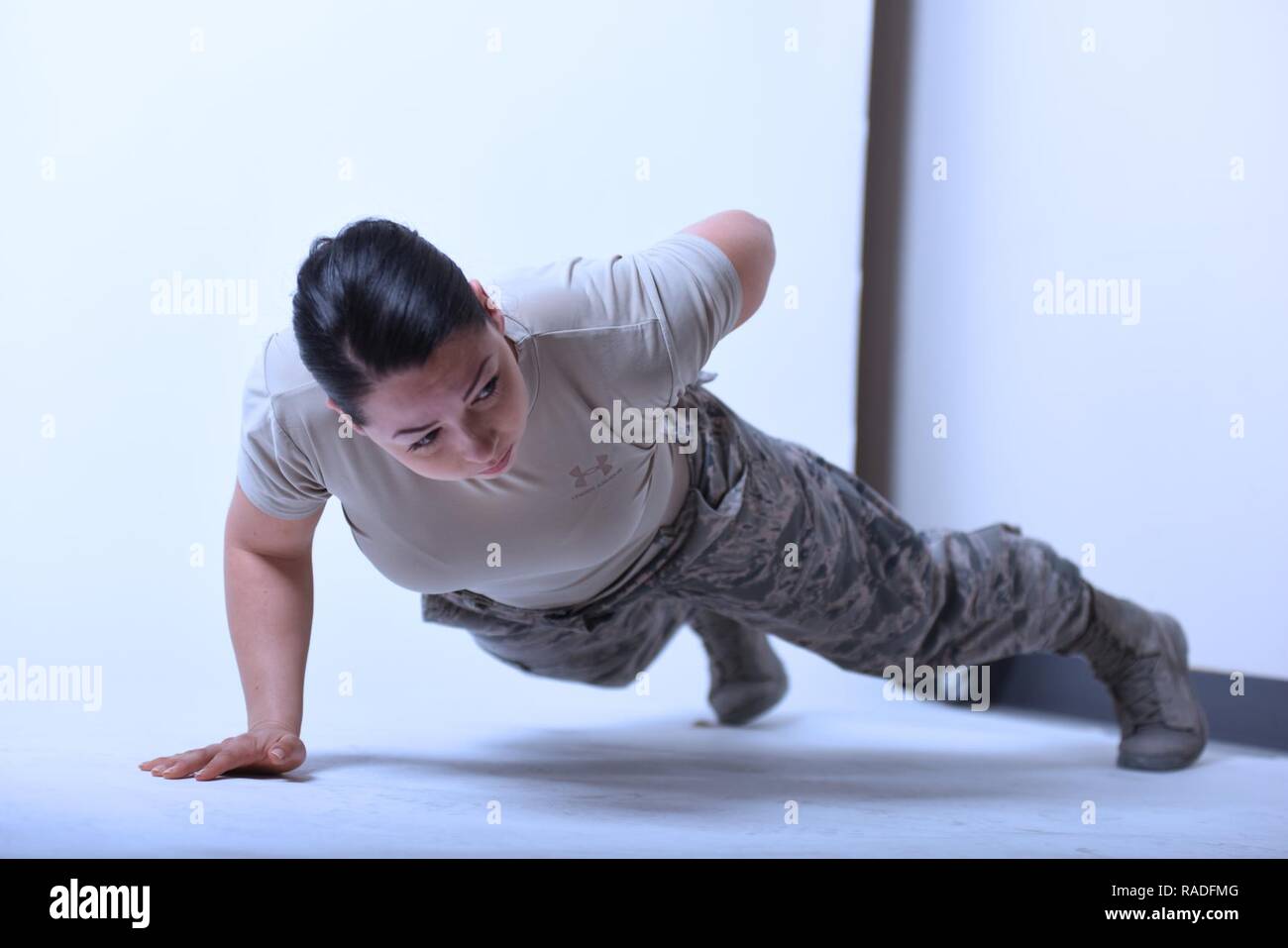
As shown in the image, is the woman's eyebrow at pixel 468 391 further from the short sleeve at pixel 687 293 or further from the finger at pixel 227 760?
the finger at pixel 227 760

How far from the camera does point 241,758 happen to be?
108cm

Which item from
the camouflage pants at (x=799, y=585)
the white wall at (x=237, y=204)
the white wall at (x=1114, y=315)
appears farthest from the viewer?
the white wall at (x=237, y=204)

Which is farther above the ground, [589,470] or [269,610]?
[589,470]

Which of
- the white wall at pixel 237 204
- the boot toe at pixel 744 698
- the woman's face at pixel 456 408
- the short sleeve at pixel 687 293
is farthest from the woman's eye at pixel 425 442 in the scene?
the boot toe at pixel 744 698

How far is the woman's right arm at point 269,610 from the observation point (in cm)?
116

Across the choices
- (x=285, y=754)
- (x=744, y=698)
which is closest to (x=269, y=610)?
(x=285, y=754)

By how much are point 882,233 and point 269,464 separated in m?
1.64

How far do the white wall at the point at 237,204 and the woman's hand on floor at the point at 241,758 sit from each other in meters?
0.48

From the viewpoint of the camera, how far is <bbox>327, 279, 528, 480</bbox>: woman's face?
3.05ft

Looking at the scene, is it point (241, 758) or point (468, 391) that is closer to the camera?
point (468, 391)

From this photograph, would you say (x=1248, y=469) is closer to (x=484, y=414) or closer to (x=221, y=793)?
(x=484, y=414)

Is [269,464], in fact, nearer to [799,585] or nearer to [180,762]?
[180,762]

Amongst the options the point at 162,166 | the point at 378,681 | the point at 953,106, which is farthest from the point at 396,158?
the point at 953,106

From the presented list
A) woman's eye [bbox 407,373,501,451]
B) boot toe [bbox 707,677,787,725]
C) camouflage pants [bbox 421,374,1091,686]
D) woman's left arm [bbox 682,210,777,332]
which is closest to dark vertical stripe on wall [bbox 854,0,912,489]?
boot toe [bbox 707,677,787,725]
